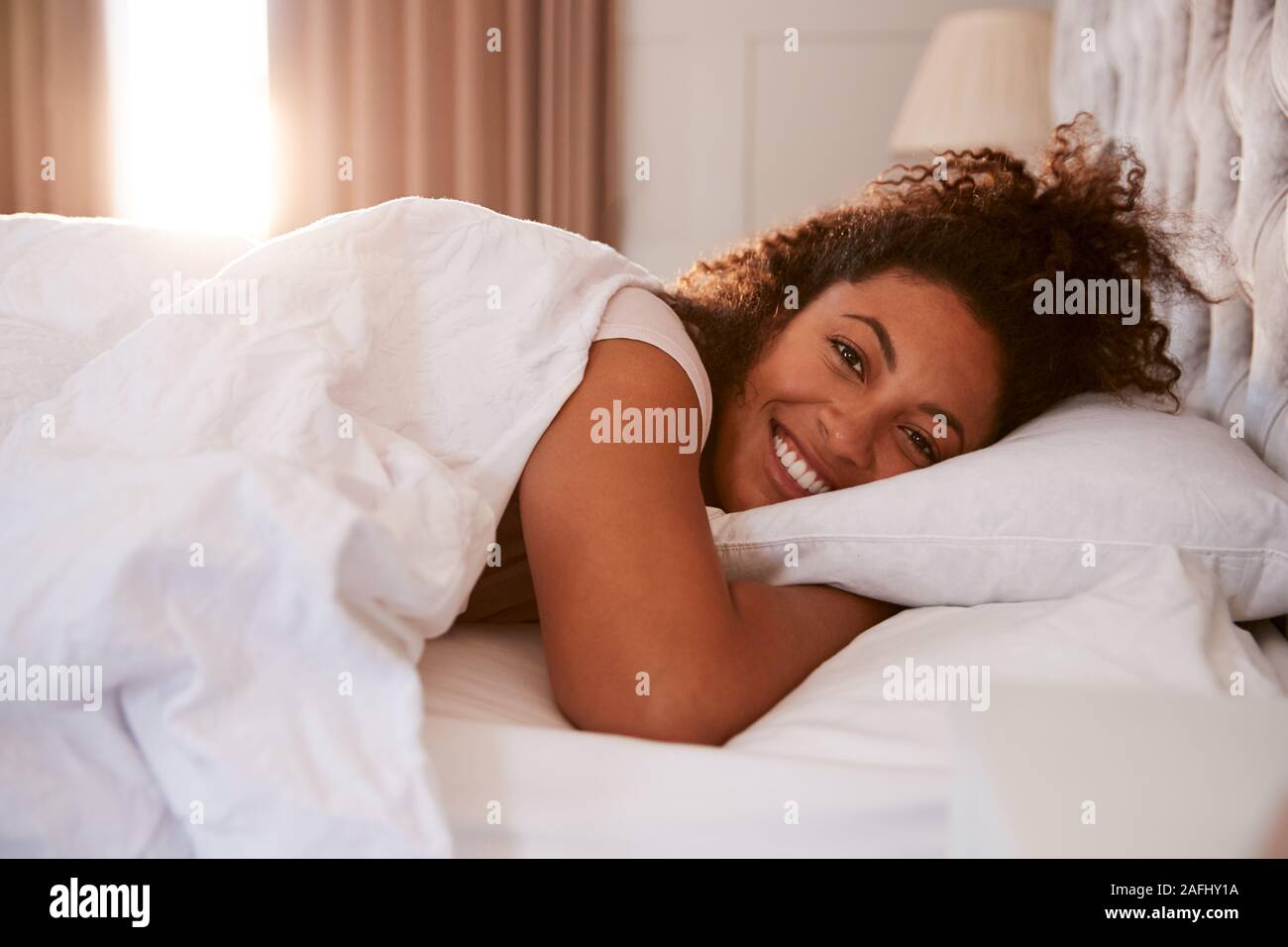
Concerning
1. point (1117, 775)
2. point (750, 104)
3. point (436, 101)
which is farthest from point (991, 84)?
point (1117, 775)

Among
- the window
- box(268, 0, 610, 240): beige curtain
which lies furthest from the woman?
the window

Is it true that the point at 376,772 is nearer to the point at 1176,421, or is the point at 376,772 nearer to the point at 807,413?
the point at 807,413

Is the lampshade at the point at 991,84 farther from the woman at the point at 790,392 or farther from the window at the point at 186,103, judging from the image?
the window at the point at 186,103

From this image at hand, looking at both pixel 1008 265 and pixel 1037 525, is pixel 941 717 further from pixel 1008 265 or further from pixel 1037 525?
pixel 1008 265

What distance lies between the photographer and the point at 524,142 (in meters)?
3.01

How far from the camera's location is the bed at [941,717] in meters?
Result: 0.53

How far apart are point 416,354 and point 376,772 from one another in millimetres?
402

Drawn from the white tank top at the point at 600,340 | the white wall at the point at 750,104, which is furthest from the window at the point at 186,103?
the white tank top at the point at 600,340

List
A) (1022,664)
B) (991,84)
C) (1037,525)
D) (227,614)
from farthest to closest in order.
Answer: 1. (991,84)
2. (1037,525)
3. (1022,664)
4. (227,614)

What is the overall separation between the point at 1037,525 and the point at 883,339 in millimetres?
255

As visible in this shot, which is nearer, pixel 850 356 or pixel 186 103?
pixel 850 356

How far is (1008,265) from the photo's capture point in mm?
1123
